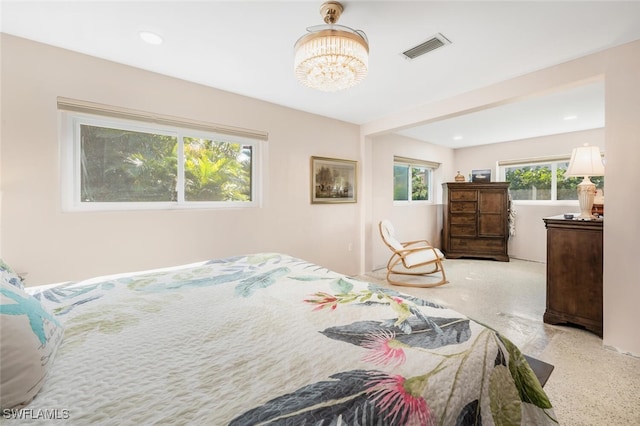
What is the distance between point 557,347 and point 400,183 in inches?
143

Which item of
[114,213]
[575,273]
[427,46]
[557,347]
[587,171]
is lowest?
[557,347]

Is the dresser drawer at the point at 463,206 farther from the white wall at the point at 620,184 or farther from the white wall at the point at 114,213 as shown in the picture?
the white wall at the point at 114,213

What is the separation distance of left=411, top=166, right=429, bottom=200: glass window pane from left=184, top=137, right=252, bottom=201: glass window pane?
12.1ft

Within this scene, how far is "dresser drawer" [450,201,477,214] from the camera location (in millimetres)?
5423

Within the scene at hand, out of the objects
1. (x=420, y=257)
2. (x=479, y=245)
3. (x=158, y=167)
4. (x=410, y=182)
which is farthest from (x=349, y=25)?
(x=479, y=245)

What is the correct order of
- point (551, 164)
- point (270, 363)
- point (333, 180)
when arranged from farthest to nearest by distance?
point (551, 164) < point (333, 180) < point (270, 363)

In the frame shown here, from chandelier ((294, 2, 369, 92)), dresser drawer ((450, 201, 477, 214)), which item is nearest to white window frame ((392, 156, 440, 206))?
dresser drawer ((450, 201, 477, 214))

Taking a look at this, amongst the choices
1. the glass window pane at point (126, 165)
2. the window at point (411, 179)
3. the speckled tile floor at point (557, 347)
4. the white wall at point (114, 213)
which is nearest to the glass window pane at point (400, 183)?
the window at point (411, 179)

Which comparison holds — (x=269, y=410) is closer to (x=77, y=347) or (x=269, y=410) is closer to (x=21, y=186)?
(x=77, y=347)

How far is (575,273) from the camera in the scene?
2.44m

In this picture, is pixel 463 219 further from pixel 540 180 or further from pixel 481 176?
pixel 540 180

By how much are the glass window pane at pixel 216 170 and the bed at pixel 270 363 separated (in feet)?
5.63

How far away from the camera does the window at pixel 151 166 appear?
2258mm

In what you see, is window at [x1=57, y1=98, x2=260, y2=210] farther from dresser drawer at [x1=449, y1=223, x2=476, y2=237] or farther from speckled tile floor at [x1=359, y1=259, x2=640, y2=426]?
dresser drawer at [x1=449, y1=223, x2=476, y2=237]
